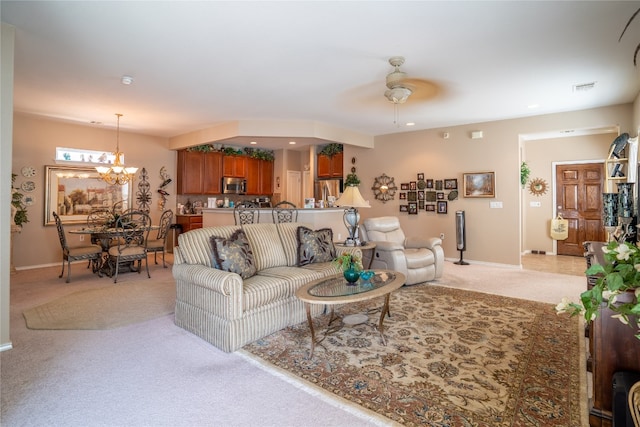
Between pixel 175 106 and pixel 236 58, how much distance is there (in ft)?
7.34

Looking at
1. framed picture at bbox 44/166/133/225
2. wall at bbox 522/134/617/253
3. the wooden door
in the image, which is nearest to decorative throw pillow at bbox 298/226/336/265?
framed picture at bbox 44/166/133/225

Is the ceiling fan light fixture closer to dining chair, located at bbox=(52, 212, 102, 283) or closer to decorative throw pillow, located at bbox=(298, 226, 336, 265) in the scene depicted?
decorative throw pillow, located at bbox=(298, 226, 336, 265)

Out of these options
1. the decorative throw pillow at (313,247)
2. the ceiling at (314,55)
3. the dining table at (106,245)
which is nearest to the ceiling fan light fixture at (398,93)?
the ceiling at (314,55)

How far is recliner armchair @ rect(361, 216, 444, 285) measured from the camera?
4594 mm

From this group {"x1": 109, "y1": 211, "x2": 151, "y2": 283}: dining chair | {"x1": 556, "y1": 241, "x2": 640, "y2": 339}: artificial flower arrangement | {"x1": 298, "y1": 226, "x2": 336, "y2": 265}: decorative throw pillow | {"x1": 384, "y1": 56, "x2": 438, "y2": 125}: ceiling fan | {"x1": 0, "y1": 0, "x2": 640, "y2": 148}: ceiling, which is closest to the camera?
{"x1": 556, "y1": 241, "x2": 640, "y2": 339}: artificial flower arrangement

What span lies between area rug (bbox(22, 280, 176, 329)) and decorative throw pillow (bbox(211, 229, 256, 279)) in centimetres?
121

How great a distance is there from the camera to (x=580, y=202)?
7.39 m

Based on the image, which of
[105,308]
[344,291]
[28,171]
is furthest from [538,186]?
[28,171]

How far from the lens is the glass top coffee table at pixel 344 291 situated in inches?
97.5

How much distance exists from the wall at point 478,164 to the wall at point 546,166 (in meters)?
2.20

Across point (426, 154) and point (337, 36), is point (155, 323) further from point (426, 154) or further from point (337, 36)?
point (426, 154)

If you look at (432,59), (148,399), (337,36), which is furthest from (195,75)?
(148,399)

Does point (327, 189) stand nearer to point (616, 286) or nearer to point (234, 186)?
point (234, 186)

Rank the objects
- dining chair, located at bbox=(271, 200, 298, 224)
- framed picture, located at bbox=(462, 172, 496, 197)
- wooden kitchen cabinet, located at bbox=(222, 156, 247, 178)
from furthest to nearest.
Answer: wooden kitchen cabinet, located at bbox=(222, 156, 247, 178) → framed picture, located at bbox=(462, 172, 496, 197) → dining chair, located at bbox=(271, 200, 298, 224)
